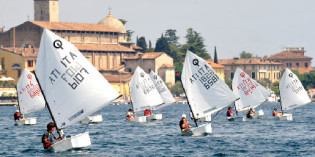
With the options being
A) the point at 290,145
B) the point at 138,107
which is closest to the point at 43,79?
the point at 290,145

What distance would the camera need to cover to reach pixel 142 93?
6694 cm

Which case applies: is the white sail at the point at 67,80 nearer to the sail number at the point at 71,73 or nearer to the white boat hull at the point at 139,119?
the sail number at the point at 71,73

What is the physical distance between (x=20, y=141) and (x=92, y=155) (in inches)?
446

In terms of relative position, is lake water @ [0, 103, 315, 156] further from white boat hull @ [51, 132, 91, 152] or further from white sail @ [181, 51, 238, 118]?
white sail @ [181, 51, 238, 118]

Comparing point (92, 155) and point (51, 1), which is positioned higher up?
point (51, 1)

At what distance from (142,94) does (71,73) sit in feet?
105

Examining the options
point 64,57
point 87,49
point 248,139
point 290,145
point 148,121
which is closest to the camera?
point 64,57

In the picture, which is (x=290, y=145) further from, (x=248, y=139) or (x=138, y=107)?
(x=138, y=107)

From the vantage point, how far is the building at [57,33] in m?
178

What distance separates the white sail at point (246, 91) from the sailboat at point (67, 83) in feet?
110

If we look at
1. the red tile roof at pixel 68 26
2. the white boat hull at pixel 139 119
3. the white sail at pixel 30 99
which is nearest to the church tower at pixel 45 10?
the red tile roof at pixel 68 26

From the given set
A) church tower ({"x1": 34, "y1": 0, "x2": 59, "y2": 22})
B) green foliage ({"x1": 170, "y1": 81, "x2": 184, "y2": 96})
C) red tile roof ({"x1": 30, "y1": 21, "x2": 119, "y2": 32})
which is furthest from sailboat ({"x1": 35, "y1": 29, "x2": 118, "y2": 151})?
church tower ({"x1": 34, "y1": 0, "x2": 59, "y2": 22})

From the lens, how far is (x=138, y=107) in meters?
66.7

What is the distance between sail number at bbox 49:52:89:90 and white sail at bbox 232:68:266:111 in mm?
33673
